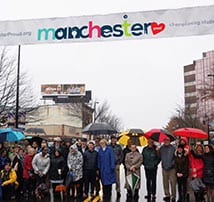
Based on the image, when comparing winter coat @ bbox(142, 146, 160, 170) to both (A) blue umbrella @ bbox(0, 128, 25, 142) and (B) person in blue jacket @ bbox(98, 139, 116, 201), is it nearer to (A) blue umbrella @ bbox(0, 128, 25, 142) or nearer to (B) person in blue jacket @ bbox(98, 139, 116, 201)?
(B) person in blue jacket @ bbox(98, 139, 116, 201)

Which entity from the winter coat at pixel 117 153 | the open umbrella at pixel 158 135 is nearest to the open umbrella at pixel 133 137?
the winter coat at pixel 117 153

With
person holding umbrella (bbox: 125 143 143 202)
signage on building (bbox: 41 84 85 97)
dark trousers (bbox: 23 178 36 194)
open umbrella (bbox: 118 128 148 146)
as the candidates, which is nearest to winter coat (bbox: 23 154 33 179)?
dark trousers (bbox: 23 178 36 194)

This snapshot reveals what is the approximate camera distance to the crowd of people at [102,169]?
11.3 m

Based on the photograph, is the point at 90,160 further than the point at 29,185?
No

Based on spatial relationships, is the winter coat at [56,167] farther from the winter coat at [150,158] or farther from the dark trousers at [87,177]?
the winter coat at [150,158]

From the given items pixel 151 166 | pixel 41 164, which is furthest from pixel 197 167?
pixel 41 164

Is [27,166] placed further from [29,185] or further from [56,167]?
[56,167]

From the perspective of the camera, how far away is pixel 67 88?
9700cm

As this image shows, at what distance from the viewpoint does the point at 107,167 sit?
1209 centimetres

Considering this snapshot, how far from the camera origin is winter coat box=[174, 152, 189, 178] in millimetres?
11241

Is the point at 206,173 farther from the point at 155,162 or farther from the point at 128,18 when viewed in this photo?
the point at 128,18

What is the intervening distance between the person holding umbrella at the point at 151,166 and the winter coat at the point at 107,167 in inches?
41.0

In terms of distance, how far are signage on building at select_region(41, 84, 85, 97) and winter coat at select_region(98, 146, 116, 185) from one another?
273ft

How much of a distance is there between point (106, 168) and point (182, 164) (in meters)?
2.43
